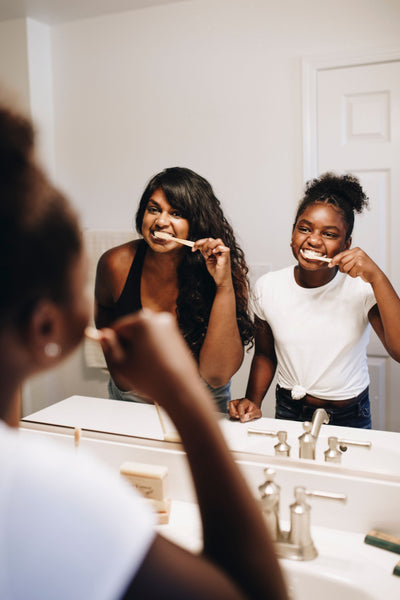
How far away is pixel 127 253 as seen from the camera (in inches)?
36.7

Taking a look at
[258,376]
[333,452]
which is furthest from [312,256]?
[333,452]

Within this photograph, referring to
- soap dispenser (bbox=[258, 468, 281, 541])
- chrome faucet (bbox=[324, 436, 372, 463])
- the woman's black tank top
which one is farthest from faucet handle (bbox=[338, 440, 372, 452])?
the woman's black tank top

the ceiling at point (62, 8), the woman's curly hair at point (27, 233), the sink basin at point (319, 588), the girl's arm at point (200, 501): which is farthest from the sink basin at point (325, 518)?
the ceiling at point (62, 8)

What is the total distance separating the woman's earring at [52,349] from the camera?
283mm

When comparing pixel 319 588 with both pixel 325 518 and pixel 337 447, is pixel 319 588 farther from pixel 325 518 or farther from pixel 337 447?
pixel 337 447

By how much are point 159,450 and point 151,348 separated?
679 mm

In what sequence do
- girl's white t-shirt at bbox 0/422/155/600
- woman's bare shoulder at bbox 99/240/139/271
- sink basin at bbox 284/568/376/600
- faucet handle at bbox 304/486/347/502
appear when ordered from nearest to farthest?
girl's white t-shirt at bbox 0/422/155/600 → sink basin at bbox 284/568/376/600 → faucet handle at bbox 304/486/347/502 → woman's bare shoulder at bbox 99/240/139/271

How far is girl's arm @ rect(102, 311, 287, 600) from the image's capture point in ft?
0.88

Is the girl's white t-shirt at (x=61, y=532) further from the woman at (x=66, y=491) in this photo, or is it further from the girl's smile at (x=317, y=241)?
the girl's smile at (x=317, y=241)

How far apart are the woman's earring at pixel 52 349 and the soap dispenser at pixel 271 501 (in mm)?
604

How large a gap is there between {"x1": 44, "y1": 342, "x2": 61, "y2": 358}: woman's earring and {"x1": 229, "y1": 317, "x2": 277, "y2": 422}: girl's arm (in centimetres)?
65

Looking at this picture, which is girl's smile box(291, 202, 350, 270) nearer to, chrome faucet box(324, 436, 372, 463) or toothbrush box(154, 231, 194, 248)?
toothbrush box(154, 231, 194, 248)

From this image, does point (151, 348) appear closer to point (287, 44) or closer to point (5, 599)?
point (5, 599)

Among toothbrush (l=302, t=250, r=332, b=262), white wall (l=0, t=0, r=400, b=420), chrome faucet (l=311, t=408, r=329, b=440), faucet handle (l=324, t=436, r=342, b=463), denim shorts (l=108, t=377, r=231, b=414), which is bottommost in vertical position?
faucet handle (l=324, t=436, r=342, b=463)
